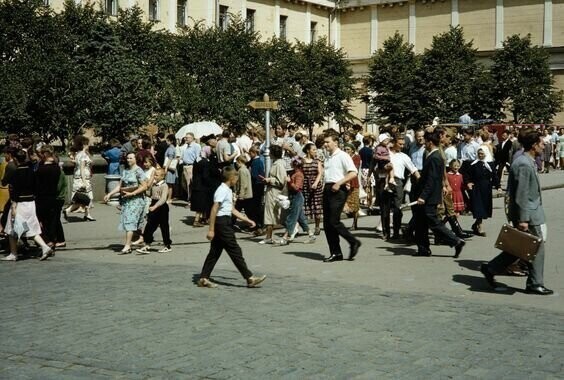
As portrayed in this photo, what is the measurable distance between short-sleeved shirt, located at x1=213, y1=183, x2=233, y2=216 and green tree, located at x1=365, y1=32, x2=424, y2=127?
41.9m

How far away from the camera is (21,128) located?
91.9 feet

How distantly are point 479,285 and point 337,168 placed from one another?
3228 millimetres

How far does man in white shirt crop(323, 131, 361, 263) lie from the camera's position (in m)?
13.1

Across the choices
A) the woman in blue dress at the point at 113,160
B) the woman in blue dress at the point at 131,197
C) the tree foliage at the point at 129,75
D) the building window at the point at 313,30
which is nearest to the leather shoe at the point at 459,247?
the woman in blue dress at the point at 131,197

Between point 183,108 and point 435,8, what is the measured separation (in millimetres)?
36096

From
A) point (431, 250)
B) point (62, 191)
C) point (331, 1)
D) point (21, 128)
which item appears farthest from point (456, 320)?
point (331, 1)

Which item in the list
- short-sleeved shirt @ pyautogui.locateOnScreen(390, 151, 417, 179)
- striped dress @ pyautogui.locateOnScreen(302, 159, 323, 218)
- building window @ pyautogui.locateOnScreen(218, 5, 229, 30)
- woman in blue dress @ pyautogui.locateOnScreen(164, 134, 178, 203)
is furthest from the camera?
building window @ pyautogui.locateOnScreen(218, 5, 229, 30)

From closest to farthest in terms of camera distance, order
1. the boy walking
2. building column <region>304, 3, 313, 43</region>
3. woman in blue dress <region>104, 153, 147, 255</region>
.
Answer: the boy walking < woman in blue dress <region>104, 153, 147, 255</region> < building column <region>304, 3, 313, 43</region>

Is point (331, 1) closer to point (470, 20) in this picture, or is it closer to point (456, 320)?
point (470, 20)

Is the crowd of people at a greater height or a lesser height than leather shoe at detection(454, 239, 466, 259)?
greater

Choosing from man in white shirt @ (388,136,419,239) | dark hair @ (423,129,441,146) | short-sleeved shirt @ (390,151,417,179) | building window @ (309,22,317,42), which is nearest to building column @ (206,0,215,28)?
building window @ (309,22,317,42)

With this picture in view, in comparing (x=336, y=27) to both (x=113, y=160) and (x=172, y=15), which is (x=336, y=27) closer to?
(x=172, y=15)

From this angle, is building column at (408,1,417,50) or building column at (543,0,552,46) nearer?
building column at (543,0,552,46)

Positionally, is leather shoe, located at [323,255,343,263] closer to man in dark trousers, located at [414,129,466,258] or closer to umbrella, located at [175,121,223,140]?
man in dark trousers, located at [414,129,466,258]
